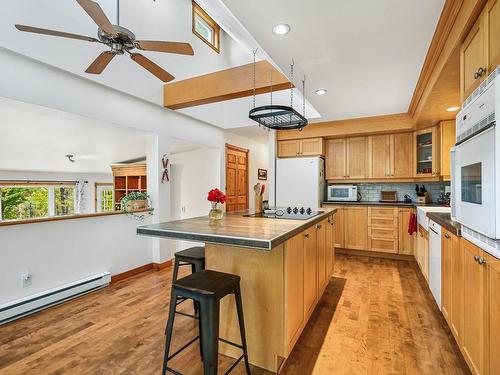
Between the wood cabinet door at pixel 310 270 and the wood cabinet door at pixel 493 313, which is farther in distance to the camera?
the wood cabinet door at pixel 310 270

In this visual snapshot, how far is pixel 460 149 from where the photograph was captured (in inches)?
68.8

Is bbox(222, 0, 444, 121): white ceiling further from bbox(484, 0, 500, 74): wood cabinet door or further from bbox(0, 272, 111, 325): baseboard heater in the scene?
bbox(0, 272, 111, 325): baseboard heater

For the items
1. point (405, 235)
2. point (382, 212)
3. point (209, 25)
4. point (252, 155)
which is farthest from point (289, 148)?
point (209, 25)

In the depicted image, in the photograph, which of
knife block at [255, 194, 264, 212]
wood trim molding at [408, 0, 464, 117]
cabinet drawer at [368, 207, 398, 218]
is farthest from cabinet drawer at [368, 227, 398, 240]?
knife block at [255, 194, 264, 212]

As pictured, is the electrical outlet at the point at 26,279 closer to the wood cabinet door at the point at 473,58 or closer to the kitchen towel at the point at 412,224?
the wood cabinet door at the point at 473,58

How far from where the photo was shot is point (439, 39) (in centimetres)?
208

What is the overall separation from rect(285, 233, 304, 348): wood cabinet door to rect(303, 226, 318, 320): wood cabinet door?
11 cm

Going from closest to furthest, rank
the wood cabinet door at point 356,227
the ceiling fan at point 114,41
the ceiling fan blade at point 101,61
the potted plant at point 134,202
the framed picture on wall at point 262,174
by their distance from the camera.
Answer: the ceiling fan at point 114,41 < the ceiling fan blade at point 101,61 < the potted plant at point 134,202 < the wood cabinet door at point 356,227 < the framed picture on wall at point 262,174

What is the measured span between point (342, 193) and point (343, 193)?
0.02 metres

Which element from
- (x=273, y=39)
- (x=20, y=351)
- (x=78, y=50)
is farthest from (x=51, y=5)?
(x=20, y=351)

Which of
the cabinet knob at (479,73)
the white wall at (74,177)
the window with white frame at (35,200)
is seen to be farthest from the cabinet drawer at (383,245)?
the white wall at (74,177)

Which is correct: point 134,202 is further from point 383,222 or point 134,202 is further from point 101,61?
point 383,222

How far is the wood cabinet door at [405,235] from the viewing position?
171 inches

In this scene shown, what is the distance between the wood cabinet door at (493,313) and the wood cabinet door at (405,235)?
329 cm
